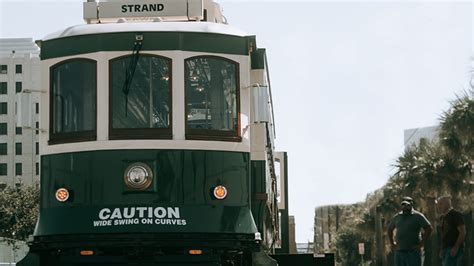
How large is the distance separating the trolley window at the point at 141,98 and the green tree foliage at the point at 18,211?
51105mm

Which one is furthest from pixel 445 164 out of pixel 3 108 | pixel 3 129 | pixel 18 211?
pixel 3 129

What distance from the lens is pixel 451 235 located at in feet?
48.8

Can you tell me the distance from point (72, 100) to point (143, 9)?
5.59 feet

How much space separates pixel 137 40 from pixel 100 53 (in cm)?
47

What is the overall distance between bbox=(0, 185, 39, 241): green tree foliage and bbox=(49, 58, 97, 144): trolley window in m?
50.7

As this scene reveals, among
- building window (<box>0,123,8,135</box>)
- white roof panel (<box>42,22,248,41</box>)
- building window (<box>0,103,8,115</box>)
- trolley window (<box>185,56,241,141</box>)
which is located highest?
building window (<box>0,103,8,115</box>)

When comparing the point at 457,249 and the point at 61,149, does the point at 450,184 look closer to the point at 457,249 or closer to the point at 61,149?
the point at 457,249

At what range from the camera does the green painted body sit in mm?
12406

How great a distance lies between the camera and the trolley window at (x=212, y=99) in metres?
12.8

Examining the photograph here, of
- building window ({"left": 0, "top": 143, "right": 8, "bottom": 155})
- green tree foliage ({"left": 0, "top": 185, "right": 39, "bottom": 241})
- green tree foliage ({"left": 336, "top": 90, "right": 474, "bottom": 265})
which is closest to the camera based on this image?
green tree foliage ({"left": 336, "top": 90, "right": 474, "bottom": 265})

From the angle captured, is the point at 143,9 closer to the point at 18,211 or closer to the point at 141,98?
the point at 141,98

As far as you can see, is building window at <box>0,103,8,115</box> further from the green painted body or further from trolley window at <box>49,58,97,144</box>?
the green painted body

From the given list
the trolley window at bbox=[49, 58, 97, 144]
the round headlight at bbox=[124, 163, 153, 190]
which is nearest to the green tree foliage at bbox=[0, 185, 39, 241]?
the trolley window at bbox=[49, 58, 97, 144]

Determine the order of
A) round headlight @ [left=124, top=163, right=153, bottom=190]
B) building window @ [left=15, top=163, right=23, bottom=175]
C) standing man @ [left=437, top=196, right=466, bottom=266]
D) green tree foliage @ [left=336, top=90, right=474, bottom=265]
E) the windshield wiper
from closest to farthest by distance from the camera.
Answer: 1. round headlight @ [left=124, top=163, right=153, bottom=190]
2. the windshield wiper
3. standing man @ [left=437, top=196, right=466, bottom=266]
4. green tree foliage @ [left=336, top=90, right=474, bottom=265]
5. building window @ [left=15, top=163, right=23, bottom=175]
